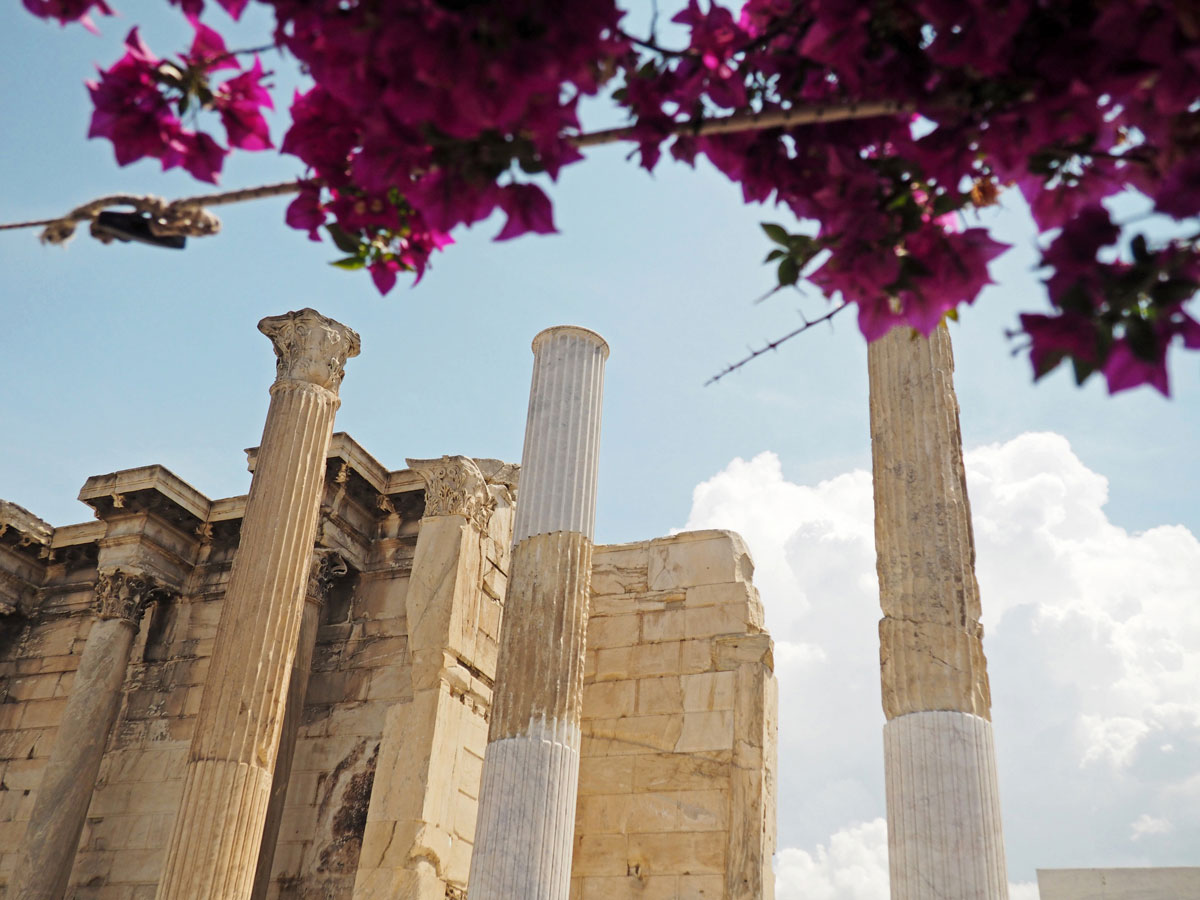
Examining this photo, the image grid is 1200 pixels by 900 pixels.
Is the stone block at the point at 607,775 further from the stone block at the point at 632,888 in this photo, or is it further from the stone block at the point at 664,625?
the stone block at the point at 664,625

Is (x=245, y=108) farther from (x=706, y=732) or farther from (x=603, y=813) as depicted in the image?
(x=603, y=813)

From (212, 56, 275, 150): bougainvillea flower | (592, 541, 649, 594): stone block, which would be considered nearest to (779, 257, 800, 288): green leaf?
(212, 56, 275, 150): bougainvillea flower

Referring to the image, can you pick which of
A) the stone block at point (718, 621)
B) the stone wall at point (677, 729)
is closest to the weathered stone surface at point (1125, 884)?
the stone wall at point (677, 729)

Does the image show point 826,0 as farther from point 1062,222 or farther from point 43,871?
point 43,871

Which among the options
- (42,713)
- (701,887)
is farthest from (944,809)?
(42,713)

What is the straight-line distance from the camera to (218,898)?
9.23m

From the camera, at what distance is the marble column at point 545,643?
8.93 meters

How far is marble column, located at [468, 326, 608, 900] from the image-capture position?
8.93 metres

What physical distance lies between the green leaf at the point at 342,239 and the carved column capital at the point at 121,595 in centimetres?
1287

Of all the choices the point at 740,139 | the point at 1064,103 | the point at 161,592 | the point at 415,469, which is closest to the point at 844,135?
the point at 740,139

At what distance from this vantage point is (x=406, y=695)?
12.4 meters

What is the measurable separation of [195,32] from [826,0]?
1.18m

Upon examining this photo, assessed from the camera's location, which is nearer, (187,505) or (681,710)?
(681,710)

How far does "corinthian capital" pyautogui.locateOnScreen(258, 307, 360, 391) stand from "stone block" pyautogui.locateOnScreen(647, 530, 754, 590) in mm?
4253
